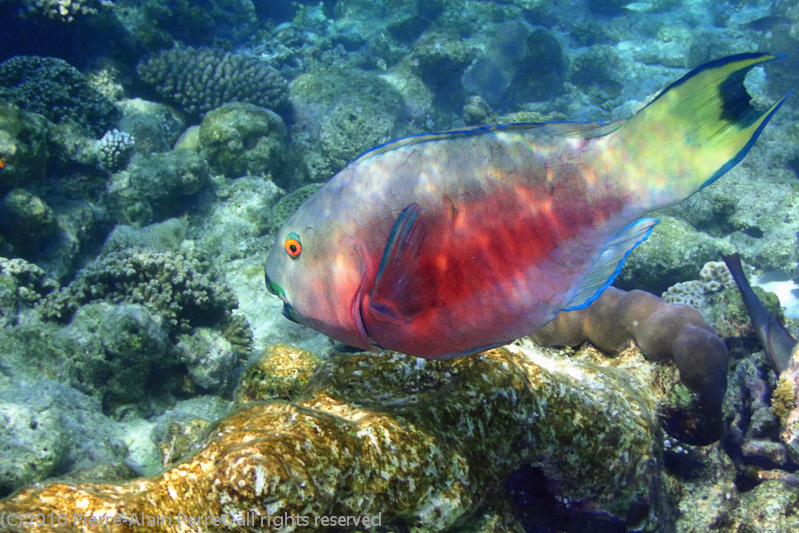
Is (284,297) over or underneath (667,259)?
over


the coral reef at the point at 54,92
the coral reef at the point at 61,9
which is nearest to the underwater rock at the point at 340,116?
the coral reef at the point at 54,92

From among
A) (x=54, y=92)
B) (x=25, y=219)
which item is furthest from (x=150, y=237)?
(x=54, y=92)

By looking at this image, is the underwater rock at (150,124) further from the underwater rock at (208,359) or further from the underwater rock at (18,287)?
the underwater rock at (208,359)

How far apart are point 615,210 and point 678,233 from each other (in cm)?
666

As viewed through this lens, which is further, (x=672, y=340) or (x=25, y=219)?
(x=25, y=219)

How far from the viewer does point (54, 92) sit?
25.2 feet

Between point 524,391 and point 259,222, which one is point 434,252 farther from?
point 259,222

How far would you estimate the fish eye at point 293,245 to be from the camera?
4.54 feet

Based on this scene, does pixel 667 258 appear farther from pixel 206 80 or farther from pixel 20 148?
pixel 206 80

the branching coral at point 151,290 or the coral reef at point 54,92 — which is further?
the coral reef at point 54,92

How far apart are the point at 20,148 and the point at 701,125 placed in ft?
25.8

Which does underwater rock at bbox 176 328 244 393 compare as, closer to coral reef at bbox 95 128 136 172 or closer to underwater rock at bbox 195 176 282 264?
underwater rock at bbox 195 176 282 264

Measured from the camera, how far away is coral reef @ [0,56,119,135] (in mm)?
7527

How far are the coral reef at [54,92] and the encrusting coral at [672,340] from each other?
9.00 metres
